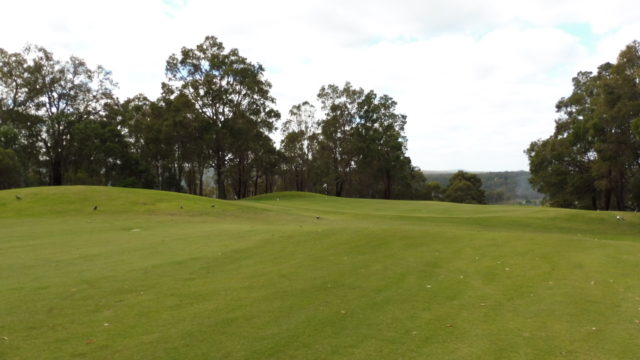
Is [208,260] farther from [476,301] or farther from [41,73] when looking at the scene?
[41,73]

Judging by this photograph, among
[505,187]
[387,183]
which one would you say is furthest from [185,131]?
[505,187]

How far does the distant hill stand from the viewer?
13168 centimetres

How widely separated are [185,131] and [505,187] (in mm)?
132468

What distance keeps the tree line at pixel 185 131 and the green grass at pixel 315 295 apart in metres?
35.8

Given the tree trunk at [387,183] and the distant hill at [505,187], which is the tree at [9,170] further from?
the distant hill at [505,187]

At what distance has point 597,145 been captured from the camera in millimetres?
34875

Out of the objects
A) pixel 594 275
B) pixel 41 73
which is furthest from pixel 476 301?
pixel 41 73

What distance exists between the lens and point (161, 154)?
5722 centimetres

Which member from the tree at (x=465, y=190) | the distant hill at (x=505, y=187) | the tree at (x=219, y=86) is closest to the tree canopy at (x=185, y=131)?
the tree at (x=219, y=86)

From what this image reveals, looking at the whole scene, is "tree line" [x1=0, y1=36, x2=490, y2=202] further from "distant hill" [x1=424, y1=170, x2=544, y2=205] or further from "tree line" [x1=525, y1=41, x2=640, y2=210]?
"distant hill" [x1=424, y1=170, x2=544, y2=205]

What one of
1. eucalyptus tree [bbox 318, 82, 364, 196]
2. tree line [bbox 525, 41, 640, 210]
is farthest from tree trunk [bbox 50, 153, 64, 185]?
tree line [bbox 525, 41, 640, 210]

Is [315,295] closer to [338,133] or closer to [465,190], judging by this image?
[338,133]

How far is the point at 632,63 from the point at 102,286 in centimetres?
3435

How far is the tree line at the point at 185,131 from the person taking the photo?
164 feet
